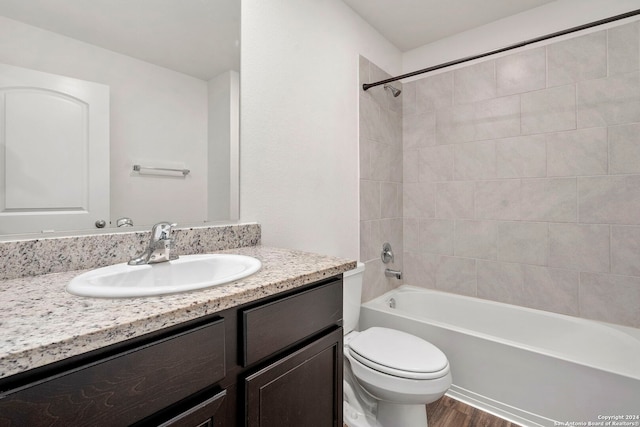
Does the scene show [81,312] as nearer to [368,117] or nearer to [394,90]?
[368,117]

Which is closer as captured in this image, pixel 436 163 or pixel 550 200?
pixel 550 200

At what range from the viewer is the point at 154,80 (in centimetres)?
113

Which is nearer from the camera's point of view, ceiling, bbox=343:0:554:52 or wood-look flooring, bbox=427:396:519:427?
wood-look flooring, bbox=427:396:519:427

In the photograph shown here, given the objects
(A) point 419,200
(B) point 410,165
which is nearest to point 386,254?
(A) point 419,200

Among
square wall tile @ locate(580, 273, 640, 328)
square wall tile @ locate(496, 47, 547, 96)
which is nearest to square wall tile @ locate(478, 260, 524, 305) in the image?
square wall tile @ locate(580, 273, 640, 328)

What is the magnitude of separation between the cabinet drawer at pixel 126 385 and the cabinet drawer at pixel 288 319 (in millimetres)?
77

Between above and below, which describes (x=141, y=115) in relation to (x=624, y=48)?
below

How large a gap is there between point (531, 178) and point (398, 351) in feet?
4.87

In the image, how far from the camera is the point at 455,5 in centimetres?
200

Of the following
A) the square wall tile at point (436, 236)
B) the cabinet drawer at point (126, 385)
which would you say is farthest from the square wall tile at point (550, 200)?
the cabinet drawer at point (126, 385)

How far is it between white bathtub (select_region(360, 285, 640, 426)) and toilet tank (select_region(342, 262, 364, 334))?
0.27 m

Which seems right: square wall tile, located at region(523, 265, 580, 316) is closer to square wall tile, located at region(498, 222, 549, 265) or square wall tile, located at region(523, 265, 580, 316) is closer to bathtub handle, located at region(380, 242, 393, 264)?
square wall tile, located at region(498, 222, 549, 265)

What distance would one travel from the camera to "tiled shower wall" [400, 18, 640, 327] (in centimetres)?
178

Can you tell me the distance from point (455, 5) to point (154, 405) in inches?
99.8
